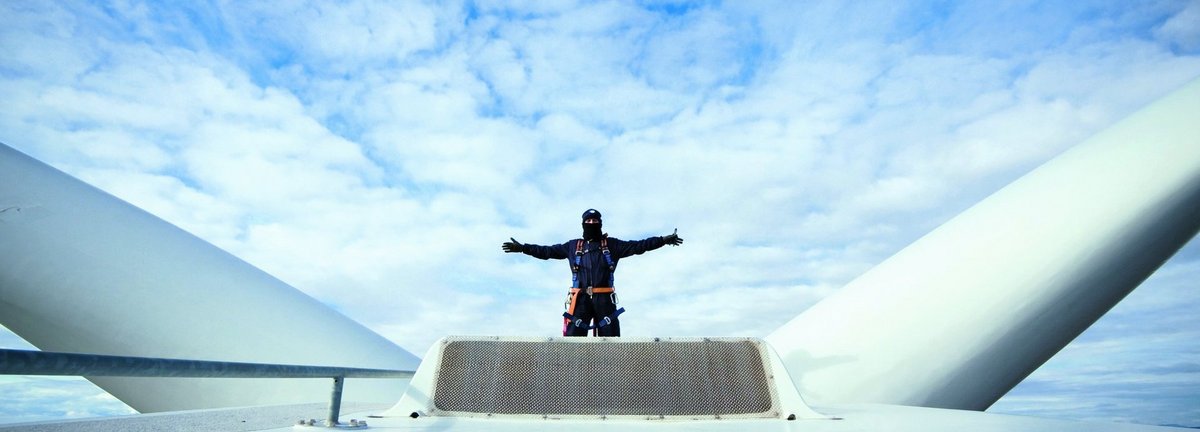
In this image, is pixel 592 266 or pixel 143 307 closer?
pixel 592 266

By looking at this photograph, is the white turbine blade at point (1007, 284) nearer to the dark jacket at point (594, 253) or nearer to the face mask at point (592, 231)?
the dark jacket at point (594, 253)

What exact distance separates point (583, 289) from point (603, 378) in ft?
8.43

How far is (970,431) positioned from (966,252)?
5579 mm

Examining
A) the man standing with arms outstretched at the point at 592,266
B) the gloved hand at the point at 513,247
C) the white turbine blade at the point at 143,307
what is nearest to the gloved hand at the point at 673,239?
the man standing with arms outstretched at the point at 592,266

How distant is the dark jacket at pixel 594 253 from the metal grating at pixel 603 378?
239 centimetres

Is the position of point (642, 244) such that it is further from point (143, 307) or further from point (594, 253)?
point (143, 307)

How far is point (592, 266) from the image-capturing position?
6820 mm

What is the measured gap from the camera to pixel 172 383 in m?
7.86

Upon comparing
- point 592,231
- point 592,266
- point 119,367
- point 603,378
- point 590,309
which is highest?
point 592,231

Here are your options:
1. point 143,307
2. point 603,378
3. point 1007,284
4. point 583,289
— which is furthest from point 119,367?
point 1007,284

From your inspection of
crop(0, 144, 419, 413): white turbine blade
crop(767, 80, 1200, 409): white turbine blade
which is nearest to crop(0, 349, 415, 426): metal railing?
crop(0, 144, 419, 413): white turbine blade

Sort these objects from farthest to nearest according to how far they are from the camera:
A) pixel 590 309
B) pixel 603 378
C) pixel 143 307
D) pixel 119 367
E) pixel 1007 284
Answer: pixel 143 307 → pixel 1007 284 → pixel 590 309 → pixel 603 378 → pixel 119 367

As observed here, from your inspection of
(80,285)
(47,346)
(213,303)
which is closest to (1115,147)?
(213,303)

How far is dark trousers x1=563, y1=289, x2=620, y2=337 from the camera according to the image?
6.59 meters
